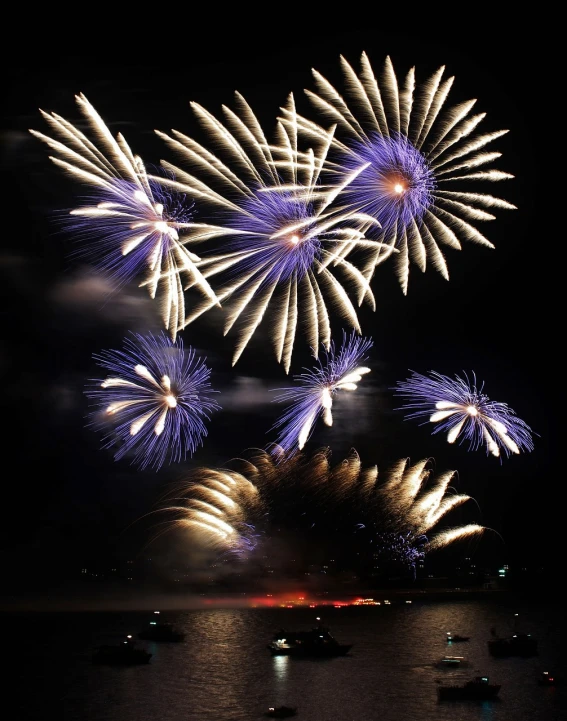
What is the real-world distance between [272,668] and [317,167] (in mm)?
40677

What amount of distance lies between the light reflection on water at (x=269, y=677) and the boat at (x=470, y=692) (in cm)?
54

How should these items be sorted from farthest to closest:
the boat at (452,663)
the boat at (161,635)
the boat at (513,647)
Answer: the boat at (161,635)
the boat at (513,647)
the boat at (452,663)

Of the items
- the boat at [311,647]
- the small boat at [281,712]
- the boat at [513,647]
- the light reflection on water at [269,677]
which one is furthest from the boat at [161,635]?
the small boat at [281,712]

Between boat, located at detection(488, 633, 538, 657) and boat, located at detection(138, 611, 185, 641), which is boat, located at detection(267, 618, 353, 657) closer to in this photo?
boat, located at detection(488, 633, 538, 657)

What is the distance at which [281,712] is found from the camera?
1505 inches

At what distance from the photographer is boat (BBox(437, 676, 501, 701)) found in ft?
136

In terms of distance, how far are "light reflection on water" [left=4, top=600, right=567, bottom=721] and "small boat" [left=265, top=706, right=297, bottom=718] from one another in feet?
2.34

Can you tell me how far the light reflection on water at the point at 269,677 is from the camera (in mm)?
40219

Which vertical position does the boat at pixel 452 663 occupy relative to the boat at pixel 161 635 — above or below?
below

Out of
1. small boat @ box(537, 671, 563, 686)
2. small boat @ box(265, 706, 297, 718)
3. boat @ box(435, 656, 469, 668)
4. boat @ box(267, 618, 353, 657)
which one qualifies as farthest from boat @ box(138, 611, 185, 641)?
small boat @ box(537, 671, 563, 686)

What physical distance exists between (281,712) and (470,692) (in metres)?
10.7

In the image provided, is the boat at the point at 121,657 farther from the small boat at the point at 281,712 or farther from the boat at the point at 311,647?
the small boat at the point at 281,712

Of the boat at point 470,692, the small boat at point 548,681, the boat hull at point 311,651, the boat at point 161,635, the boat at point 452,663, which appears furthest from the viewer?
the boat at point 161,635

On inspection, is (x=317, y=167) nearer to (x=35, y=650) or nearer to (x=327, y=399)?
(x=327, y=399)
